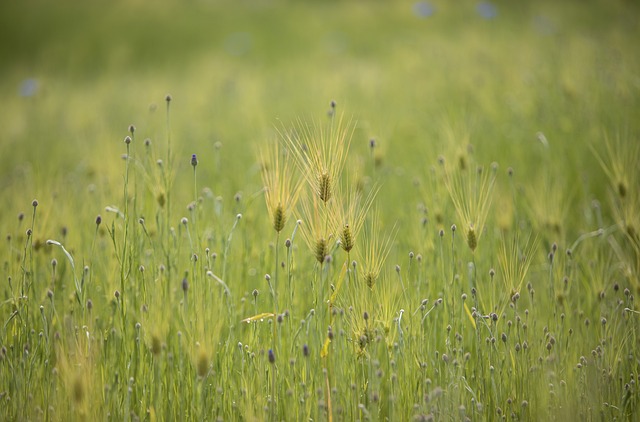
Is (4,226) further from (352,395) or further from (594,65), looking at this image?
(594,65)

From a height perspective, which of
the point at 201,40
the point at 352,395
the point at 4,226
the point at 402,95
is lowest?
the point at 352,395

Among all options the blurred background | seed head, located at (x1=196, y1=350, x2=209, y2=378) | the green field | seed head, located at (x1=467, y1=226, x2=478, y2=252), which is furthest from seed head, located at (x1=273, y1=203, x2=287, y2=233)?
seed head, located at (x1=467, y1=226, x2=478, y2=252)

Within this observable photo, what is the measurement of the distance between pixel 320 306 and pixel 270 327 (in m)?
0.25

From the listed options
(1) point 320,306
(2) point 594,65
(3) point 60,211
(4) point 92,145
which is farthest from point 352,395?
(2) point 594,65

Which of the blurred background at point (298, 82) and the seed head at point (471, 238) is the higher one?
the blurred background at point (298, 82)

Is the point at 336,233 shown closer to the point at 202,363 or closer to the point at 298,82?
the point at 202,363

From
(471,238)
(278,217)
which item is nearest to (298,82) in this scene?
(471,238)

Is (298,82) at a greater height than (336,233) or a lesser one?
greater

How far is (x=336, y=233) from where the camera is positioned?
4.82ft

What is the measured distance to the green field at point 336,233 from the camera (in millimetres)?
1425

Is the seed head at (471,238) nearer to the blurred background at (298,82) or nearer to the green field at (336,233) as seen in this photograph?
the green field at (336,233)

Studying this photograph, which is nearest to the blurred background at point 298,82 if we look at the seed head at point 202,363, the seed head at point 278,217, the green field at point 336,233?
the green field at point 336,233

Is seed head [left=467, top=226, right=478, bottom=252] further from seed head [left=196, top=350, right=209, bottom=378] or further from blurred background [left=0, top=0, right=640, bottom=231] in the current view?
seed head [left=196, top=350, right=209, bottom=378]

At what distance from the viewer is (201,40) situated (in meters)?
8.52
